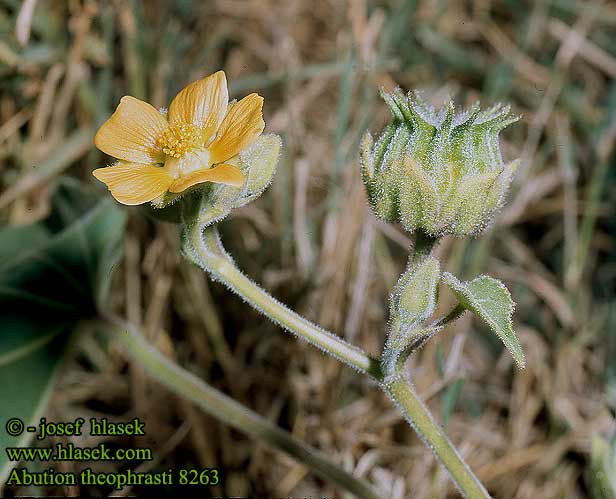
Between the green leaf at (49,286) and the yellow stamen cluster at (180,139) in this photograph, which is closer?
the yellow stamen cluster at (180,139)

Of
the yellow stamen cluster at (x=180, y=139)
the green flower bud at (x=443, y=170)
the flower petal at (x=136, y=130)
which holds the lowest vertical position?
the green flower bud at (x=443, y=170)

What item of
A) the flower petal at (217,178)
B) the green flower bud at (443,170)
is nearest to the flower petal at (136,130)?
the flower petal at (217,178)

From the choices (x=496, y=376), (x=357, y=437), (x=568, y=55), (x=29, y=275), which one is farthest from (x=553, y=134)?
(x=29, y=275)

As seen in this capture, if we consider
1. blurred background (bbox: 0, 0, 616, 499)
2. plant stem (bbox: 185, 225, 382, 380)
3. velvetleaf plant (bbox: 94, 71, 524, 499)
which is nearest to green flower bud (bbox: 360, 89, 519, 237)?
velvetleaf plant (bbox: 94, 71, 524, 499)

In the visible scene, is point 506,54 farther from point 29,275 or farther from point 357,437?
point 29,275

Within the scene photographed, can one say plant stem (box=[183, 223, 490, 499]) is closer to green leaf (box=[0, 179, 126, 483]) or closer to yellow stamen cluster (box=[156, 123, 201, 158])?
yellow stamen cluster (box=[156, 123, 201, 158])

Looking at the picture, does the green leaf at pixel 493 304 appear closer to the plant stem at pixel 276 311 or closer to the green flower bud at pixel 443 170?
the green flower bud at pixel 443 170
